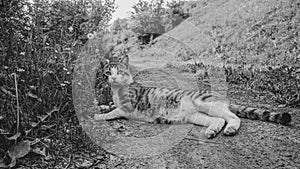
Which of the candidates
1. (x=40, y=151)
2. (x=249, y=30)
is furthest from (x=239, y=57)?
(x=40, y=151)

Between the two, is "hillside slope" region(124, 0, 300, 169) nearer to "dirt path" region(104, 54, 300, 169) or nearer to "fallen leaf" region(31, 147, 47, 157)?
"dirt path" region(104, 54, 300, 169)

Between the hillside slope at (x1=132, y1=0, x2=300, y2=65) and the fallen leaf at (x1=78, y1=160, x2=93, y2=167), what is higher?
the hillside slope at (x1=132, y1=0, x2=300, y2=65)

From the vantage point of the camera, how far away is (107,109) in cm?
266

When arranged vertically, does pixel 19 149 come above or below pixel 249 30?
below

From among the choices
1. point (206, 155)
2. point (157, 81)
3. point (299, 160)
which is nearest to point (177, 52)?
point (157, 81)

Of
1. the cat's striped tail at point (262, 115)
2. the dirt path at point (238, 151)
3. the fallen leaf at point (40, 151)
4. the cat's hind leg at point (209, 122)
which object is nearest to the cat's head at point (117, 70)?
the cat's hind leg at point (209, 122)

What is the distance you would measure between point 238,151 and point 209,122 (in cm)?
40

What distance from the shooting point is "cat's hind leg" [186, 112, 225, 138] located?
6.70ft

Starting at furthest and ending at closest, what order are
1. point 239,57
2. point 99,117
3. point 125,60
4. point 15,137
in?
point 239,57 → point 125,60 → point 99,117 → point 15,137

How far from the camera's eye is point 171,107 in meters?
2.51

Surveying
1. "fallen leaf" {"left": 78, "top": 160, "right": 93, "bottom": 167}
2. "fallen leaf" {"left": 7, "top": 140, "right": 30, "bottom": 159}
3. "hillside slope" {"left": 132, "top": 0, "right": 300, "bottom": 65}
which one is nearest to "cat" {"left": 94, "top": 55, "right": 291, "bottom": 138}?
"fallen leaf" {"left": 78, "top": 160, "right": 93, "bottom": 167}

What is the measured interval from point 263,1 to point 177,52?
3.43 m

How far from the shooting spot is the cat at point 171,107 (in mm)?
2168

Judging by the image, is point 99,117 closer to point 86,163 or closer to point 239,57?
point 86,163
